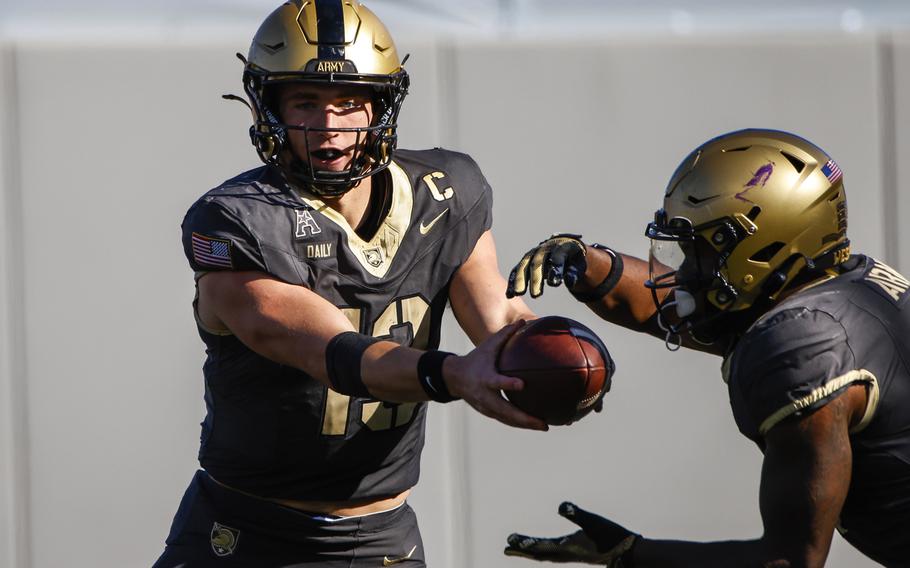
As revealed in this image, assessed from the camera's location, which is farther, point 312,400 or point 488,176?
point 488,176

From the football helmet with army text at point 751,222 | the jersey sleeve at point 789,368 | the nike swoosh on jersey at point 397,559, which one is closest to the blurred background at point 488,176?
the nike swoosh on jersey at point 397,559

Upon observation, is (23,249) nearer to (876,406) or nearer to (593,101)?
(593,101)

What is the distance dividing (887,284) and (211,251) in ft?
4.19

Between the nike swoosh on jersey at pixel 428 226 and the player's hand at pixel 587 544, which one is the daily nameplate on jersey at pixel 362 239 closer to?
the nike swoosh on jersey at pixel 428 226

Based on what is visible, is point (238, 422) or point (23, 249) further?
point (23, 249)

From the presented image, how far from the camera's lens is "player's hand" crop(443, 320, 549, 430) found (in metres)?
2.00

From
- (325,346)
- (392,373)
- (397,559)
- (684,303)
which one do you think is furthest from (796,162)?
(397,559)

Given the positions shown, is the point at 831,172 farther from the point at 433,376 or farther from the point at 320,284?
the point at 320,284

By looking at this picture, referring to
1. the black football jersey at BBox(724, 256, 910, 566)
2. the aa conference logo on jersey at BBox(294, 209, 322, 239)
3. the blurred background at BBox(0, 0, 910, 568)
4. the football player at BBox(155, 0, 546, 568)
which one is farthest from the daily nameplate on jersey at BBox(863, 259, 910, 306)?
the blurred background at BBox(0, 0, 910, 568)

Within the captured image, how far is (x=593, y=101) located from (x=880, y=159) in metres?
0.98

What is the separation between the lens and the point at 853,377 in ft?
6.35

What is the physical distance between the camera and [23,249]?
3693mm

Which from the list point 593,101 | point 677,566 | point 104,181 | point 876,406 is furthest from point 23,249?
point 876,406

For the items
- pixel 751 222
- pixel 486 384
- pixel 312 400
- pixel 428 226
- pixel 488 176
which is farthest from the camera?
pixel 488 176
